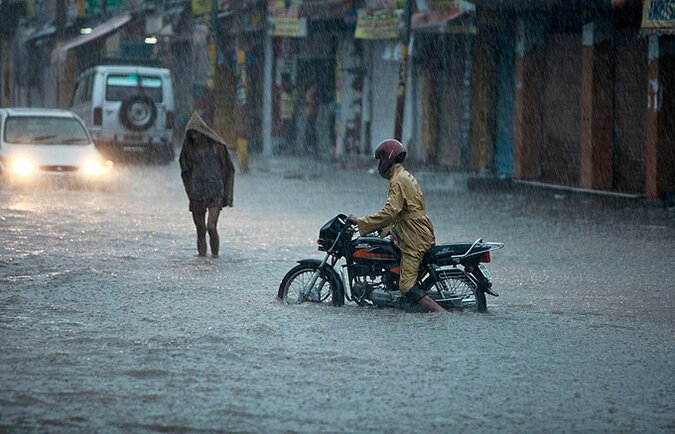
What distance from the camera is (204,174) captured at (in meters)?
13.5

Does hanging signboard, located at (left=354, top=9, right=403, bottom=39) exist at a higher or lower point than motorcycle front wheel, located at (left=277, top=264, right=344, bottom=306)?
higher

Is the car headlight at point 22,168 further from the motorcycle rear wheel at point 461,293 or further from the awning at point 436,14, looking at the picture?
the motorcycle rear wheel at point 461,293

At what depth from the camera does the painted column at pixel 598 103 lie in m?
21.0

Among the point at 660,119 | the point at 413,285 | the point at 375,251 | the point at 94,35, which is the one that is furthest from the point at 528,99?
the point at 94,35

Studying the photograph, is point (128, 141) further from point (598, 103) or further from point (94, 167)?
point (598, 103)

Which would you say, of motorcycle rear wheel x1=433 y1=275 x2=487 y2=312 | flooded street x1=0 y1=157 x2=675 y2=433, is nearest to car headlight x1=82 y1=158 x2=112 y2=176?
flooded street x1=0 y1=157 x2=675 y2=433

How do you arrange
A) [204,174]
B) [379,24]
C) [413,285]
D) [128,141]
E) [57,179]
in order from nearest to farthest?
1. [413,285]
2. [204,174]
3. [57,179]
4. [379,24]
5. [128,141]

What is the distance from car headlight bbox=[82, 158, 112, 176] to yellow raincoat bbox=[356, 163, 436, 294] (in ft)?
39.8

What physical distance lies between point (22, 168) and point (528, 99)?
9.23 meters

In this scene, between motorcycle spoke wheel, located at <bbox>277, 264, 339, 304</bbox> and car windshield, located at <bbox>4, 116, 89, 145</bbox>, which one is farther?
car windshield, located at <bbox>4, 116, 89, 145</bbox>

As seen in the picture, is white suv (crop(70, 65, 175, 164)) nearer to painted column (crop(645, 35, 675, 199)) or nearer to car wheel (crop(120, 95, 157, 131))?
car wheel (crop(120, 95, 157, 131))

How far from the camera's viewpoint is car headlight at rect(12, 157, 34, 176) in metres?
20.7

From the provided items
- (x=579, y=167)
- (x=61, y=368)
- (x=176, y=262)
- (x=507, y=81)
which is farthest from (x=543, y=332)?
(x=507, y=81)

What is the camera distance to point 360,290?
9922 mm
